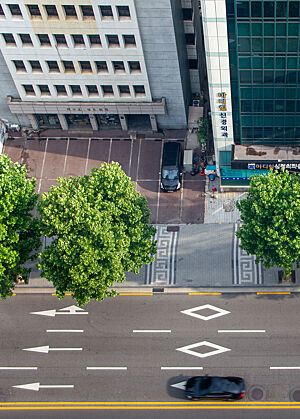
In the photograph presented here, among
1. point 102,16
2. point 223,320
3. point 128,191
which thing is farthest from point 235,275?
point 102,16

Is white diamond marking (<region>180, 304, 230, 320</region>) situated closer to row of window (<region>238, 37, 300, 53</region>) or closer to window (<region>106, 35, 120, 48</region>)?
row of window (<region>238, 37, 300, 53</region>)

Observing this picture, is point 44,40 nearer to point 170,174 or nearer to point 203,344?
point 170,174

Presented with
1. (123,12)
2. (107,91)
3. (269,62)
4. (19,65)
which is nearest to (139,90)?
(107,91)

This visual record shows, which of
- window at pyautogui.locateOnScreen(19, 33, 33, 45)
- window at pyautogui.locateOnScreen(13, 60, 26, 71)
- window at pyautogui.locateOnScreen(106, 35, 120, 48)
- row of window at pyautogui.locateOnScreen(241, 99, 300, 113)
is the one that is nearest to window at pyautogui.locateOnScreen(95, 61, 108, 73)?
window at pyautogui.locateOnScreen(106, 35, 120, 48)

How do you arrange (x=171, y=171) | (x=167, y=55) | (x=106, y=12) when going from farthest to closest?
(x=171, y=171) < (x=167, y=55) < (x=106, y=12)

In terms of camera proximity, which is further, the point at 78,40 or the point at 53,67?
the point at 53,67

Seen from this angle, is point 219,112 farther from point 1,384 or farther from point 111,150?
point 1,384
